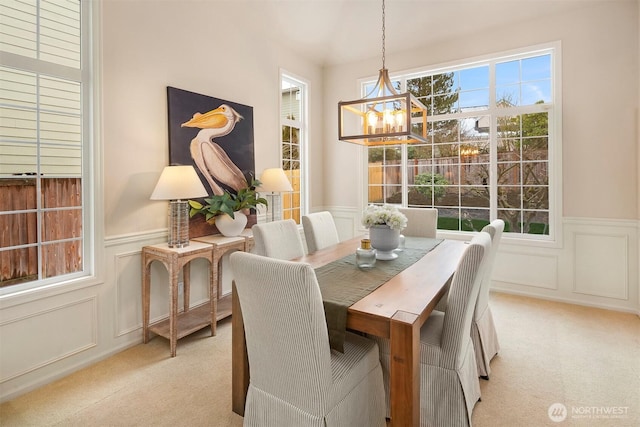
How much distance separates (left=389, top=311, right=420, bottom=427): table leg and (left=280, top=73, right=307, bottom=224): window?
3262 millimetres

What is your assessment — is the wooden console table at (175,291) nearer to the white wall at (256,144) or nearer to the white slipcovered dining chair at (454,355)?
the white wall at (256,144)

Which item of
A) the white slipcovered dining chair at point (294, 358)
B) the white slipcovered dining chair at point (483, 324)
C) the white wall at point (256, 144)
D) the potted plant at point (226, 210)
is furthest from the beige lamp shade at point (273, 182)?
the white slipcovered dining chair at point (294, 358)

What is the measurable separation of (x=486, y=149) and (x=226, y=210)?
314cm

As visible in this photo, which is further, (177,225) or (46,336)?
(177,225)

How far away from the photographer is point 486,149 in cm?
416

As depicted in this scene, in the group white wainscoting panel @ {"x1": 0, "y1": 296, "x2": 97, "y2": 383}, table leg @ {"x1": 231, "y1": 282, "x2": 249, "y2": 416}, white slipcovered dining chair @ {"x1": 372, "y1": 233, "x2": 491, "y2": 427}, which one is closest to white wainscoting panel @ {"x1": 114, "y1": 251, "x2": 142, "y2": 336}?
white wainscoting panel @ {"x1": 0, "y1": 296, "x2": 97, "y2": 383}

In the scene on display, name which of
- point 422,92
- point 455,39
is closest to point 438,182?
point 422,92

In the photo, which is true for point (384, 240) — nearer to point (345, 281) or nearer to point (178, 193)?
point (345, 281)

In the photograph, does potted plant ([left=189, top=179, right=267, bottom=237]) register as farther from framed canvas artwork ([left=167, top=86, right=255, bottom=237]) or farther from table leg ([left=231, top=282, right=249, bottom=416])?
table leg ([left=231, top=282, right=249, bottom=416])

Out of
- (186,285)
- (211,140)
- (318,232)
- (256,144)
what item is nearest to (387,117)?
(318,232)

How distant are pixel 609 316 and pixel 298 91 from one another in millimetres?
4406

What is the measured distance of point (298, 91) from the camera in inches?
191

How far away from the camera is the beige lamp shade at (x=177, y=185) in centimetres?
Result: 267

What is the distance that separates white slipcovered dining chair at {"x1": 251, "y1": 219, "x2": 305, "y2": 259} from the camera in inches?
97.1
